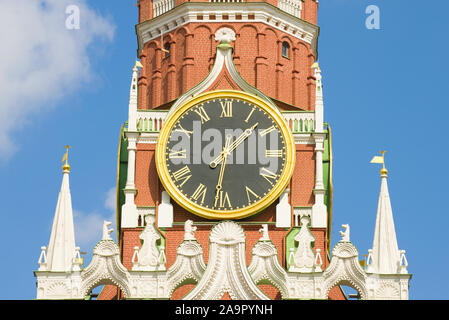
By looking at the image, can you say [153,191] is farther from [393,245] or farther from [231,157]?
[393,245]

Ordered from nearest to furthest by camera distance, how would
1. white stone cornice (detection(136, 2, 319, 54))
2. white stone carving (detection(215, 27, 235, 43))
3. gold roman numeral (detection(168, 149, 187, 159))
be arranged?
1. gold roman numeral (detection(168, 149, 187, 159))
2. white stone carving (detection(215, 27, 235, 43))
3. white stone cornice (detection(136, 2, 319, 54))

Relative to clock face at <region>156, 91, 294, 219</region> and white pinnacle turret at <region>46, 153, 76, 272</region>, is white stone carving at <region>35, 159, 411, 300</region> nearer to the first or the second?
white pinnacle turret at <region>46, 153, 76, 272</region>

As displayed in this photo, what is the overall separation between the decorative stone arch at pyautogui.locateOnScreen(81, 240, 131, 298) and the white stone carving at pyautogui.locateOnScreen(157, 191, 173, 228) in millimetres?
2469

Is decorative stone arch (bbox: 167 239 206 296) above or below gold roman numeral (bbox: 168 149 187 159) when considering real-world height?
below

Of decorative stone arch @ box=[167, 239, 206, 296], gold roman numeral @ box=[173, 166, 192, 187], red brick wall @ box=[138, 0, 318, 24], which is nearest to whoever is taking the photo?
decorative stone arch @ box=[167, 239, 206, 296]

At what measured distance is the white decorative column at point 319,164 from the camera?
4822 centimetres

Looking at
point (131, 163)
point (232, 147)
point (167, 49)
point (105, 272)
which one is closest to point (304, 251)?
point (232, 147)

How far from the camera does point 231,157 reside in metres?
48.6

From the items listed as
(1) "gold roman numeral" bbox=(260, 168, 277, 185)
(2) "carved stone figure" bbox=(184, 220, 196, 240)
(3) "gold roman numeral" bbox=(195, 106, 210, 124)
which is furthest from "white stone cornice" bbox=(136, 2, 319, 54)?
(2) "carved stone figure" bbox=(184, 220, 196, 240)

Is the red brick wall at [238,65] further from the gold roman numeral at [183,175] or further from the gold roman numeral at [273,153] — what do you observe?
the gold roman numeral at [183,175]

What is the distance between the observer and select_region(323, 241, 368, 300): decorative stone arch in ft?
151

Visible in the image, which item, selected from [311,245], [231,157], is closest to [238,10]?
[231,157]

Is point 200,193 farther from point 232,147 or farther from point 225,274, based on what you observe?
point 225,274

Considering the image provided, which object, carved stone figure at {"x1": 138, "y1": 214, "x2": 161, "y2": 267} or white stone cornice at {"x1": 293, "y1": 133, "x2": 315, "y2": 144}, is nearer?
carved stone figure at {"x1": 138, "y1": 214, "x2": 161, "y2": 267}
